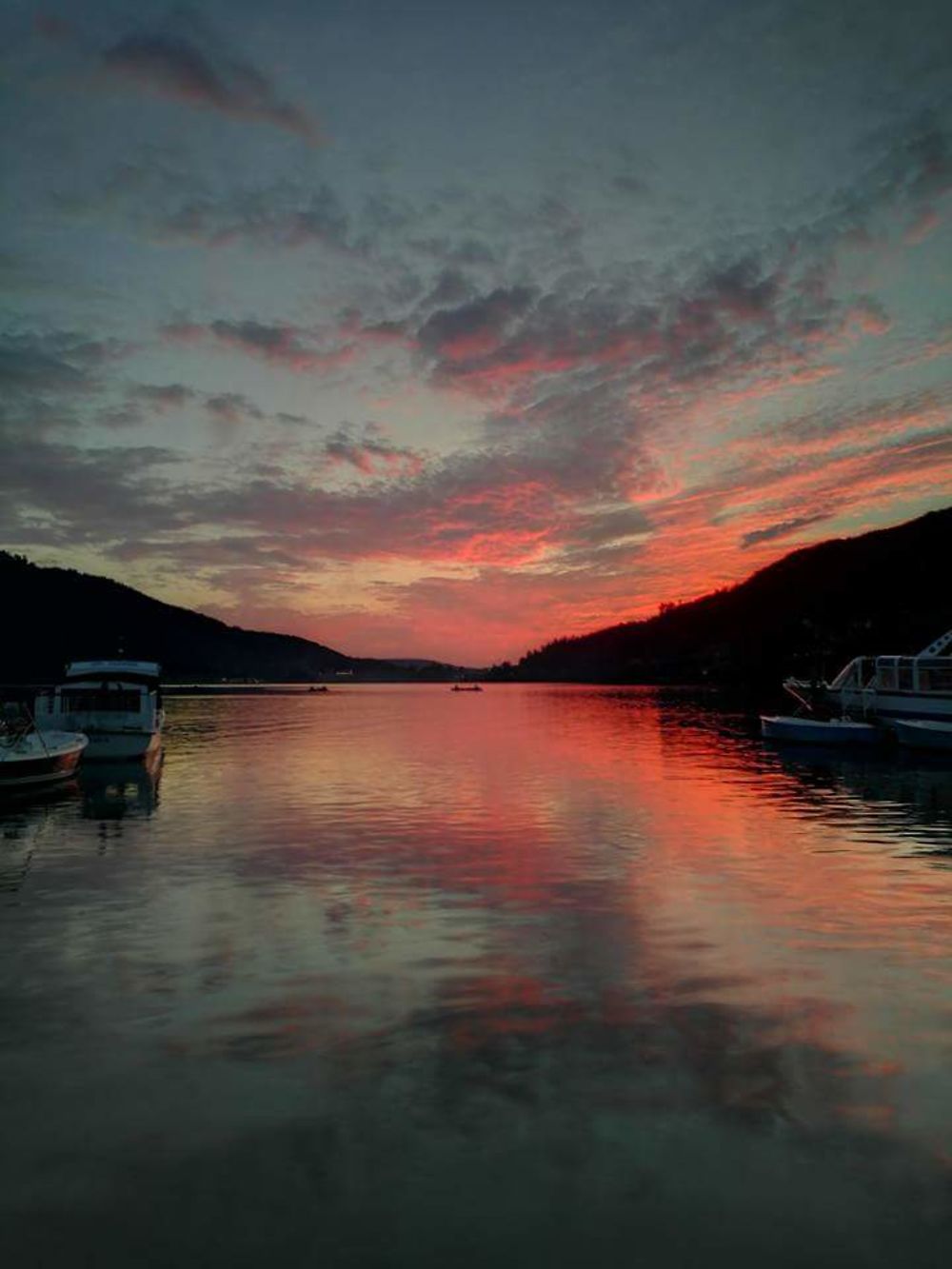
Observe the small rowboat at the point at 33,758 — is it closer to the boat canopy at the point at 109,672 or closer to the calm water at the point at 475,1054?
the boat canopy at the point at 109,672

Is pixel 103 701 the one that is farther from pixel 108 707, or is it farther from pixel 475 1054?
pixel 475 1054

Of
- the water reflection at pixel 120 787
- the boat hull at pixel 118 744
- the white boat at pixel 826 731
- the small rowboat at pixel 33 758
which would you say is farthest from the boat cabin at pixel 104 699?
the white boat at pixel 826 731

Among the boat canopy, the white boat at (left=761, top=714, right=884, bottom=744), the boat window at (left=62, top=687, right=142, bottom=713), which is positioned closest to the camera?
the boat window at (left=62, top=687, right=142, bottom=713)

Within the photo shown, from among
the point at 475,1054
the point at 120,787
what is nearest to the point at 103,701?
the point at 120,787

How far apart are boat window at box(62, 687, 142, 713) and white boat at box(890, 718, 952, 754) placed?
158 feet

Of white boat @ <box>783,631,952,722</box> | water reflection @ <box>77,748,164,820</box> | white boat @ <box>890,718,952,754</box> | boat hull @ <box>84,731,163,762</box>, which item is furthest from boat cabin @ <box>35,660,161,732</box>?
white boat @ <box>783,631,952,722</box>

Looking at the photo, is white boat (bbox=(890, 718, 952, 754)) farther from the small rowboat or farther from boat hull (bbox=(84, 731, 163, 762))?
the small rowboat

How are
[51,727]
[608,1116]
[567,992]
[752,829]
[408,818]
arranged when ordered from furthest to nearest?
1. [51,727]
2. [408,818]
3. [752,829]
4. [567,992]
5. [608,1116]

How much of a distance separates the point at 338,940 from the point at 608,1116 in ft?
26.3

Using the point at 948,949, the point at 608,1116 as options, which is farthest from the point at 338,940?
the point at 948,949

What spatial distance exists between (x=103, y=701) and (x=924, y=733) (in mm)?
50250

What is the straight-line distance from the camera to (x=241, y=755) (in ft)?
198

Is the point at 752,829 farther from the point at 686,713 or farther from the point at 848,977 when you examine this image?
the point at 686,713

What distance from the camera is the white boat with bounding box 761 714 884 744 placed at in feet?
195
